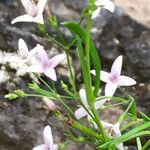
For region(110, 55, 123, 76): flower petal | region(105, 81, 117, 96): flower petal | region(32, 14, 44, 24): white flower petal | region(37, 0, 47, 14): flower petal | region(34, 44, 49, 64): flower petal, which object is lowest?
region(105, 81, 117, 96): flower petal

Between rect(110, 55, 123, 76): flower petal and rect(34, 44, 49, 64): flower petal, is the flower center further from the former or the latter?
rect(34, 44, 49, 64): flower petal

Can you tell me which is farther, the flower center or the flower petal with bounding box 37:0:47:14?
the flower center

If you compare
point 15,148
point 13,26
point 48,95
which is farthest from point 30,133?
point 48,95

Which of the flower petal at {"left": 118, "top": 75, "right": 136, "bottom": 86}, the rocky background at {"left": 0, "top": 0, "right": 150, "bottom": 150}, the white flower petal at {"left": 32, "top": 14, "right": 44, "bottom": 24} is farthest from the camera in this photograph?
the rocky background at {"left": 0, "top": 0, "right": 150, "bottom": 150}

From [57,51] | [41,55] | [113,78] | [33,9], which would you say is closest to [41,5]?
[33,9]

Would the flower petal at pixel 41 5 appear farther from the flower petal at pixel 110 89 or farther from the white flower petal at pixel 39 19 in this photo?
the flower petal at pixel 110 89

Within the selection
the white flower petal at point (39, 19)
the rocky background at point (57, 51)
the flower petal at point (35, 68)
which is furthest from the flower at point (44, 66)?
the rocky background at point (57, 51)

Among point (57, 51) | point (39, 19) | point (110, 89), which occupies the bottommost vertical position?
point (57, 51)

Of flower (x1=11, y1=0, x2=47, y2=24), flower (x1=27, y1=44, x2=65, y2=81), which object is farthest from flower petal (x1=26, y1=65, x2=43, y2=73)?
flower (x1=11, y1=0, x2=47, y2=24)

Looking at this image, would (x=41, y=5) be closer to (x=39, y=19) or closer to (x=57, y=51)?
(x=39, y=19)
